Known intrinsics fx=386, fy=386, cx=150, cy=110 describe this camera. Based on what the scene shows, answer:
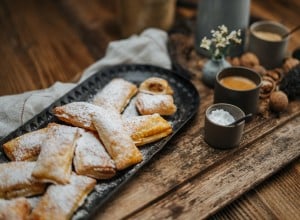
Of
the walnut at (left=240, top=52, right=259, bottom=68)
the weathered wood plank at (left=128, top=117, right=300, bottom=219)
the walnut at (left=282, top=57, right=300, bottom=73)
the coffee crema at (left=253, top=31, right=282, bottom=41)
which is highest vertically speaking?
the coffee crema at (left=253, top=31, right=282, bottom=41)

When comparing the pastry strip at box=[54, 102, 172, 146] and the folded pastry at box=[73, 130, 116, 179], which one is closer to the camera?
the folded pastry at box=[73, 130, 116, 179]

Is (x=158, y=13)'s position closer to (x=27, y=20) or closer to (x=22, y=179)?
(x=27, y=20)

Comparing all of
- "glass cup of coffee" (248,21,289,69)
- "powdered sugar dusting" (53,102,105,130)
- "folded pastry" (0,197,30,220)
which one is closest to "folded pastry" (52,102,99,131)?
"powdered sugar dusting" (53,102,105,130)

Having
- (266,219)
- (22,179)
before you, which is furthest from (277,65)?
(22,179)

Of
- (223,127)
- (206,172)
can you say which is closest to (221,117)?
(223,127)

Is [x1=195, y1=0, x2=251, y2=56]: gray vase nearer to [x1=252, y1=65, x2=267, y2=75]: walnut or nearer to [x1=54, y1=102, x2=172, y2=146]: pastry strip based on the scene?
[x1=252, y1=65, x2=267, y2=75]: walnut
